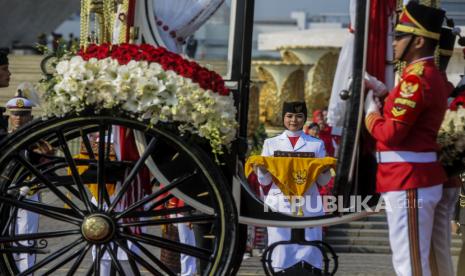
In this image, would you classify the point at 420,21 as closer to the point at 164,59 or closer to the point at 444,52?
the point at 444,52

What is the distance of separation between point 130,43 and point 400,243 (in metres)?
2.06

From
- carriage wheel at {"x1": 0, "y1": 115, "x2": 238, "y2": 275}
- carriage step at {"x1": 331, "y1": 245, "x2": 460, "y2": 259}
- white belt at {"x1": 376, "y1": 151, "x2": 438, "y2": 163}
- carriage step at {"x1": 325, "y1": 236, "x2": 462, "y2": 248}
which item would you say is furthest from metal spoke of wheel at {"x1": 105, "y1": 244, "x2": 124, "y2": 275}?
carriage step at {"x1": 325, "y1": 236, "x2": 462, "y2": 248}

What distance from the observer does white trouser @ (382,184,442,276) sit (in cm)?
643

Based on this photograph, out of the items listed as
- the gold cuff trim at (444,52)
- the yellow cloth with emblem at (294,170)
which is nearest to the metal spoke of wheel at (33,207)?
the gold cuff trim at (444,52)

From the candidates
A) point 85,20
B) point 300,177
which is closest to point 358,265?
point 300,177

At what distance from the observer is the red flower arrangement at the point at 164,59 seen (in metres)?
6.65

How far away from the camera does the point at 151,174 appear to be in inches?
293

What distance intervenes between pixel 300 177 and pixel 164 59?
2862mm

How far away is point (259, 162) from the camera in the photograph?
9180 mm

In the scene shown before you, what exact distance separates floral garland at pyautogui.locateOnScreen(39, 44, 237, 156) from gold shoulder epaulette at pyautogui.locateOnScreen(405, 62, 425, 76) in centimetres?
101

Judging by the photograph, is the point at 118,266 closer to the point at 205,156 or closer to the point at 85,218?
the point at 85,218

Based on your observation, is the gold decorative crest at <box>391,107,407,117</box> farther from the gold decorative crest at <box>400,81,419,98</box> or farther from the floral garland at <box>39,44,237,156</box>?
the floral garland at <box>39,44,237,156</box>

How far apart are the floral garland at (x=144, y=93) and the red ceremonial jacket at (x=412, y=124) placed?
863mm

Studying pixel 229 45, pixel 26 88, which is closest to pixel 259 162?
pixel 229 45
